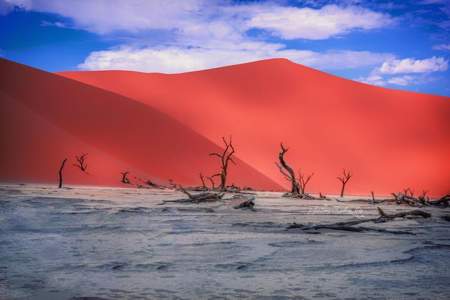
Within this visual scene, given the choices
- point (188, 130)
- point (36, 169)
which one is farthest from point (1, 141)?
point (188, 130)

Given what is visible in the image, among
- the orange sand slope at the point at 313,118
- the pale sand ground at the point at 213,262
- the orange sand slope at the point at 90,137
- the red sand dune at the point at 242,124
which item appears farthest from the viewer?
the orange sand slope at the point at 313,118

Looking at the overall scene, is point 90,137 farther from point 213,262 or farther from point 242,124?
point 213,262

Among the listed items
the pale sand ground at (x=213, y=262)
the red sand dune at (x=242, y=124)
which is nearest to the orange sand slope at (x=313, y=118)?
the red sand dune at (x=242, y=124)

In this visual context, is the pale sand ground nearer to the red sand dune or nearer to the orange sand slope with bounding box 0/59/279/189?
the orange sand slope with bounding box 0/59/279/189

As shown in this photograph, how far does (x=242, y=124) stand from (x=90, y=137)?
48.7 feet

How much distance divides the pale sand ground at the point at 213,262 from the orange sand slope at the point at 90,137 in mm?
23108

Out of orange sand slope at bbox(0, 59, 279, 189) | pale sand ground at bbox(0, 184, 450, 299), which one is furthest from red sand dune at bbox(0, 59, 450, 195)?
pale sand ground at bbox(0, 184, 450, 299)

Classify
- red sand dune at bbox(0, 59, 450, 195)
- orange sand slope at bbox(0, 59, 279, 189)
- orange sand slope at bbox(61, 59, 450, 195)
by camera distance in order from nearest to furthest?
1. orange sand slope at bbox(0, 59, 279, 189)
2. red sand dune at bbox(0, 59, 450, 195)
3. orange sand slope at bbox(61, 59, 450, 195)

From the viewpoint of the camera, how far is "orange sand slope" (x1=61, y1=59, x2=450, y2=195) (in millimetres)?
40375

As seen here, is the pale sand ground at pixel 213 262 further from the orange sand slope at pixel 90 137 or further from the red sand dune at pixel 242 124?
the red sand dune at pixel 242 124

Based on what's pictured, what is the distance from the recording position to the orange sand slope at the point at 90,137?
29094 mm

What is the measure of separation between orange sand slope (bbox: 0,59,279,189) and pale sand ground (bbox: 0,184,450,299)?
910 inches

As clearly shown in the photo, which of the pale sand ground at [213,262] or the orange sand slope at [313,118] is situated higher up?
the orange sand slope at [313,118]

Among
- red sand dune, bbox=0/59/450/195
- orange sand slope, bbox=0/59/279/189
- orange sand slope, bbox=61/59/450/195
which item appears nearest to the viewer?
orange sand slope, bbox=0/59/279/189
